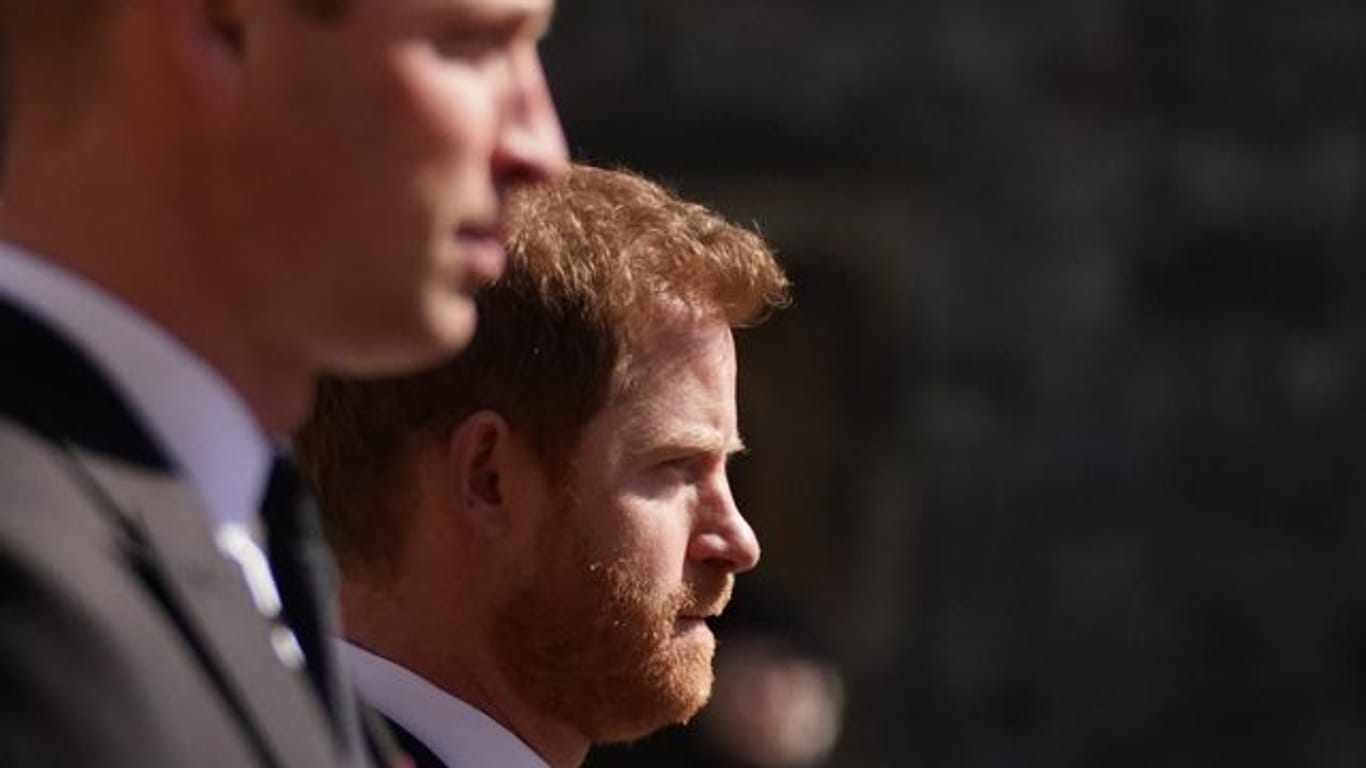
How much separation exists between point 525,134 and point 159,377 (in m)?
0.24

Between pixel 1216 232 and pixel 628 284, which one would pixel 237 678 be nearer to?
pixel 628 284

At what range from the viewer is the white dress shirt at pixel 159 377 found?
78.8 inches

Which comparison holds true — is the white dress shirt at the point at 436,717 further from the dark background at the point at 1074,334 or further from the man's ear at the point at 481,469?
the dark background at the point at 1074,334

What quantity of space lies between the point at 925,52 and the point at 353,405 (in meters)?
6.39

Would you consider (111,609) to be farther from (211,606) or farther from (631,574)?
(631,574)

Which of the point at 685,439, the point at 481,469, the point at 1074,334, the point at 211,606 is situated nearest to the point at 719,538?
the point at 685,439

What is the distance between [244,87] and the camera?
2.03 meters

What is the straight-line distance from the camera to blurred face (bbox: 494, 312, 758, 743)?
3010 mm

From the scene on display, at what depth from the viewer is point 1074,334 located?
30.9 feet

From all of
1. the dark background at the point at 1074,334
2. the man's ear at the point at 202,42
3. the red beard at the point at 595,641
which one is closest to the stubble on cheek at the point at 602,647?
the red beard at the point at 595,641

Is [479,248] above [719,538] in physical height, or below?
above

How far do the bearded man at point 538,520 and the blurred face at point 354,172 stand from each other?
0.93 meters

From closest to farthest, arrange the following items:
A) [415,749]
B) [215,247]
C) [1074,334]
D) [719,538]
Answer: [215,247] → [415,749] → [719,538] → [1074,334]

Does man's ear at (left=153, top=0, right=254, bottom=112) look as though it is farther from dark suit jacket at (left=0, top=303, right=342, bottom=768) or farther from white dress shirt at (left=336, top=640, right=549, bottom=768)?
white dress shirt at (left=336, top=640, right=549, bottom=768)
